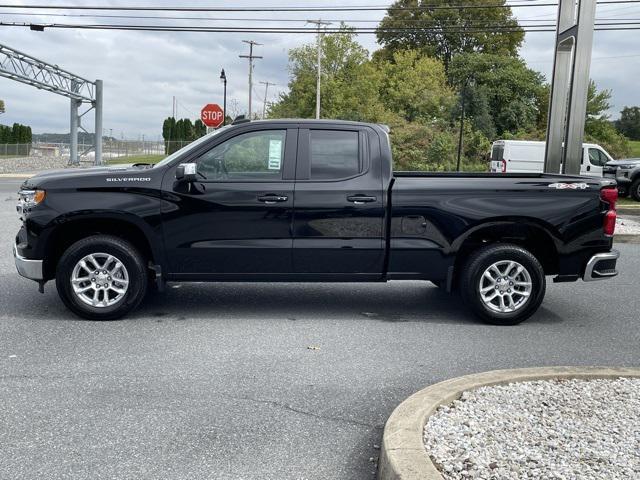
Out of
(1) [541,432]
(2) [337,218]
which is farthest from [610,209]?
(1) [541,432]

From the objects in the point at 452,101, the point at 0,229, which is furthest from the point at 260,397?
the point at 452,101

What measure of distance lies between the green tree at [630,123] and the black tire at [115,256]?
356 feet

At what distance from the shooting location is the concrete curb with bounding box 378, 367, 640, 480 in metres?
3.22

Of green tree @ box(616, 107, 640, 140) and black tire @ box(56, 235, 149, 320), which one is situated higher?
green tree @ box(616, 107, 640, 140)

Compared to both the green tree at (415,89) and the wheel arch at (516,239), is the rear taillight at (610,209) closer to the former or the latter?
the wheel arch at (516,239)

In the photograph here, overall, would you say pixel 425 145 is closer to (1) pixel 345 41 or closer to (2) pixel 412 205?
(1) pixel 345 41

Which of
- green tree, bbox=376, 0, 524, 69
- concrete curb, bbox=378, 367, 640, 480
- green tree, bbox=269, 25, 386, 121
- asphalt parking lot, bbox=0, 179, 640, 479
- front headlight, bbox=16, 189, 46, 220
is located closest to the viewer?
concrete curb, bbox=378, 367, 640, 480

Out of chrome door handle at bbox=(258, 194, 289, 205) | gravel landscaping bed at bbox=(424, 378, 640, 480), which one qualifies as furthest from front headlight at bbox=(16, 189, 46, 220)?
gravel landscaping bed at bbox=(424, 378, 640, 480)

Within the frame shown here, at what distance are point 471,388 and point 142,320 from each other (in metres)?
3.65

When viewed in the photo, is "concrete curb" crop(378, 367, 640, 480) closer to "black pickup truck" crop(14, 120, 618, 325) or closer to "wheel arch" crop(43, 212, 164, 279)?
"black pickup truck" crop(14, 120, 618, 325)

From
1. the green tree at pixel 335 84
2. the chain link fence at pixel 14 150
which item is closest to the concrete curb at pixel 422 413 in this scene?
the green tree at pixel 335 84

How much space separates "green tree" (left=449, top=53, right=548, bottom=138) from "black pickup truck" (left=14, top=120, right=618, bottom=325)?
155 ft

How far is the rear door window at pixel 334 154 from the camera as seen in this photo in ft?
22.7

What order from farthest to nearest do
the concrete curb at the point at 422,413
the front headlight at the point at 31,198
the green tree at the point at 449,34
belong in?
the green tree at the point at 449,34
the front headlight at the point at 31,198
the concrete curb at the point at 422,413
